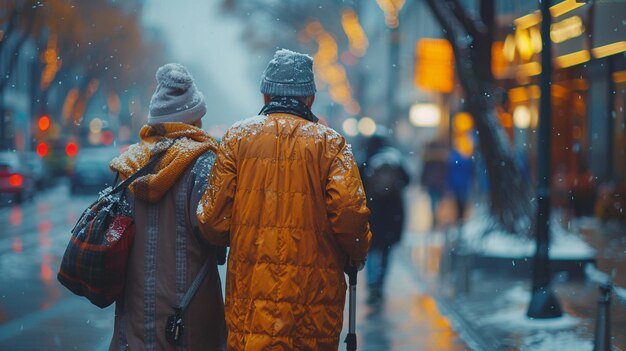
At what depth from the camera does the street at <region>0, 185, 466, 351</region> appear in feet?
27.3

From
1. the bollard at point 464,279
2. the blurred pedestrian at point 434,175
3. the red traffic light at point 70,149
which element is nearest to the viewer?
the bollard at point 464,279

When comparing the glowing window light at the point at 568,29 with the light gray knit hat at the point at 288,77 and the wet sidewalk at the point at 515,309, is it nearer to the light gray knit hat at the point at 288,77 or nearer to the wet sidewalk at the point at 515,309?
the wet sidewalk at the point at 515,309

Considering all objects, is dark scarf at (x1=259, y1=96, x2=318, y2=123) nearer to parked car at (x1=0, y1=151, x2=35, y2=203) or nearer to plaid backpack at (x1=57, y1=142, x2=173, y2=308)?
plaid backpack at (x1=57, y1=142, x2=173, y2=308)

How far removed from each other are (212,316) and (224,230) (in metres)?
0.49

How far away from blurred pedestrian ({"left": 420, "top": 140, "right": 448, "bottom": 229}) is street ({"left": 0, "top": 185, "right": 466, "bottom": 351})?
5.47 meters

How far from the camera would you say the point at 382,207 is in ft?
37.0

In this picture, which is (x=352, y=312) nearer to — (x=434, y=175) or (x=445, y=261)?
(x=445, y=261)

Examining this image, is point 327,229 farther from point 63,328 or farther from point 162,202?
point 63,328

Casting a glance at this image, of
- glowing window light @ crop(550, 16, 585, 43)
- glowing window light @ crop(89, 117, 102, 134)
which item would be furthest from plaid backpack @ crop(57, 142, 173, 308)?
glowing window light @ crop(89, 117, 102, 134)

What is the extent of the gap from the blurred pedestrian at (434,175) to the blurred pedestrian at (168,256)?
53.4 feet

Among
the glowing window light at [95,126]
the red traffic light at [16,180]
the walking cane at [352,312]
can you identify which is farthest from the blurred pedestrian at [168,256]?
the glowing window light at [95,126]

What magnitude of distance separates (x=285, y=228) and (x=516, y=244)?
1004 centimetres

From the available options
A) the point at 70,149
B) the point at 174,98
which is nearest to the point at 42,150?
the point at 70,149

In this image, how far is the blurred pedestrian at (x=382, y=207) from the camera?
11.2 meters
